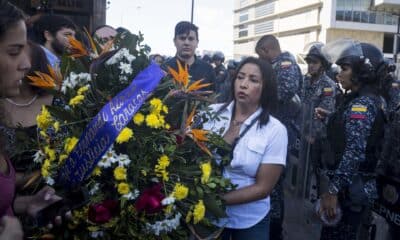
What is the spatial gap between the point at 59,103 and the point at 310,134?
3.78 meters

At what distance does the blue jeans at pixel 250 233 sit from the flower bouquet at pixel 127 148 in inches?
23.6

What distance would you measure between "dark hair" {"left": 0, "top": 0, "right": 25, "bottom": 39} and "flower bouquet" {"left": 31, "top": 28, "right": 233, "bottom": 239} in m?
0.35

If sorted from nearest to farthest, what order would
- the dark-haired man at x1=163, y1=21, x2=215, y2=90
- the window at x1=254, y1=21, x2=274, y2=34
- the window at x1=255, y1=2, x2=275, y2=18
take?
the dark-haired man at x1=163, y1=21, x2=215, y2=90, the window at x1=254, y1=21, x2=274, y2=34, the window at x1=255, y1=2, x2=275, y2=18

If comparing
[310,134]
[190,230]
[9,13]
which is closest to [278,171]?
[190,230]

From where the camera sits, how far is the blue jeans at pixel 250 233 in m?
2.70

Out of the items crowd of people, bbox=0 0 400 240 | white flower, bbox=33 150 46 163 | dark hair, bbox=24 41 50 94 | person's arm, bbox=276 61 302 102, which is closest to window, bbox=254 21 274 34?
person's arm, bbox=276 61 302 102

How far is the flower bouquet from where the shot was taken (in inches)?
71.9

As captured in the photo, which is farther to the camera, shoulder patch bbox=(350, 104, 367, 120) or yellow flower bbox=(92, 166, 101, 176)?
shoulder patch bbox=(350, 104, 367, 120)

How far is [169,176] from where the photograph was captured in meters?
1.96

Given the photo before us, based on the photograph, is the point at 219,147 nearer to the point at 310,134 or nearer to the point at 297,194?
the point at 310,134

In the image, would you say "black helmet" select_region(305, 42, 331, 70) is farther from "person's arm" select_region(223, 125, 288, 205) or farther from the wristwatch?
"person's arm" select_region(223, 125, 288, 205)

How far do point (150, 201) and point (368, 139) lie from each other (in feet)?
6.22

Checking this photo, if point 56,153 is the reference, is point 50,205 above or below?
below

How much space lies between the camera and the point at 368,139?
3.11 metres
